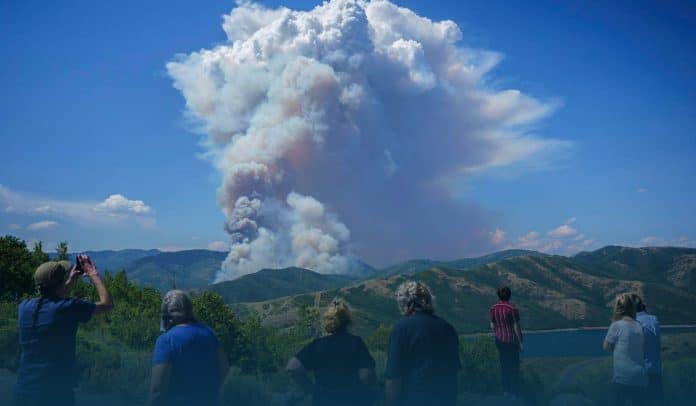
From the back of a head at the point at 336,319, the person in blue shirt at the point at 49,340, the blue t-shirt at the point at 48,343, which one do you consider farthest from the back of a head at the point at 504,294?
the blue t-shirt at the point at 48,343

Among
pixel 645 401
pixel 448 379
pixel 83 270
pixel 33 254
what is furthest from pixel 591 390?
pixel 33 254

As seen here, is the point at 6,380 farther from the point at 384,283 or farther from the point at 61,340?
the point at 384,283

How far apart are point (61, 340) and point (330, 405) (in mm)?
2395

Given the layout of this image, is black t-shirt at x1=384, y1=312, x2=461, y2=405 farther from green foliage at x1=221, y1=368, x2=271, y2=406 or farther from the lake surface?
the lake surface

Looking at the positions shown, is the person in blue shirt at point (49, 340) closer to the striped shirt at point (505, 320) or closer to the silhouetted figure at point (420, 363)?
the silhouetted figure at point (420, 363)

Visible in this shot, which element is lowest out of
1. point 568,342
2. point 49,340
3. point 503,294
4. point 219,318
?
point 568,342

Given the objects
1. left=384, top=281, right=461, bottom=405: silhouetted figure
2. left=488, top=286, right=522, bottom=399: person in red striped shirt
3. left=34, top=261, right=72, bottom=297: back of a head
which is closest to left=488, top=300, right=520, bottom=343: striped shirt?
left=488, top=286, right=522, bottom=399: person in red striped shirt

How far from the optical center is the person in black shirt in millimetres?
5074

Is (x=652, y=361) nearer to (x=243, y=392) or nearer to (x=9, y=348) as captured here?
(x=243, y=392)

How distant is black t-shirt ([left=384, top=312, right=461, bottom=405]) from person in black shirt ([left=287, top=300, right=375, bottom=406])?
25 centimetres

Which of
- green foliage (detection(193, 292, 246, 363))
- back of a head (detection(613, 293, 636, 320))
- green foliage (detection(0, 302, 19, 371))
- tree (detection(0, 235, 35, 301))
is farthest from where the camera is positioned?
tree (detection(0, 235, 35, 301))

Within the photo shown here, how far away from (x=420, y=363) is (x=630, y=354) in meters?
3.02

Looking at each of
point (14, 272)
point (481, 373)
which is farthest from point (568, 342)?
point (481, 373)

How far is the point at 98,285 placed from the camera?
5.21 meters
